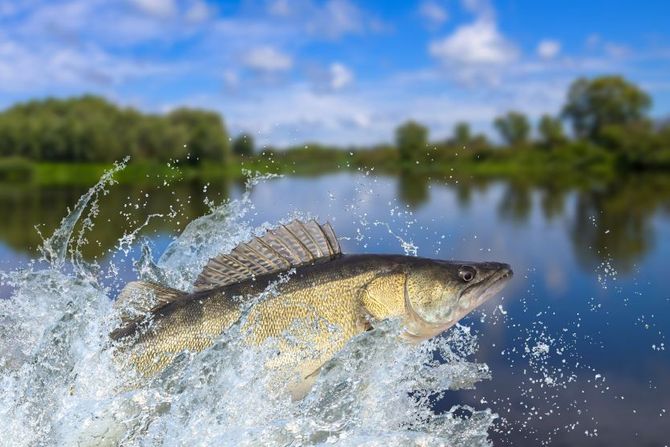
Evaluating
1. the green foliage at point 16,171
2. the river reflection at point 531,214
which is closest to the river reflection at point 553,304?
the river reflection at point 531,214

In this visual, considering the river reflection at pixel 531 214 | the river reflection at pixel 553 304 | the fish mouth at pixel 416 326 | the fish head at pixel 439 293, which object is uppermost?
the fish head at pixel 439 293

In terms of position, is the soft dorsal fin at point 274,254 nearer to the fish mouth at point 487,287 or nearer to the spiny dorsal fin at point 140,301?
the spiny dorsal fin at point 140,301

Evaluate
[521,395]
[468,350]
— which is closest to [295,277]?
[521,395]

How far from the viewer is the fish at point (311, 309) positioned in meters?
4.88

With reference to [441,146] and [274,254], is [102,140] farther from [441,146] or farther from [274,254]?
[274,254]

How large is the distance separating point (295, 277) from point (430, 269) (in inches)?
34.9

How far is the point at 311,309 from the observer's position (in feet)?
16.0

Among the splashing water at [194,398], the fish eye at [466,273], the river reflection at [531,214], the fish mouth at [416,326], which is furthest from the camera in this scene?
the river reflection at [531,214]

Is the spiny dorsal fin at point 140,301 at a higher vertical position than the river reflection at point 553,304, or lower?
higher

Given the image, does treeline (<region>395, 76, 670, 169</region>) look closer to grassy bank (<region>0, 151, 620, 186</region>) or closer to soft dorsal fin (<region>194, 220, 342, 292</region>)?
grassy bank (<region>0, 151, 620, 186</region>)

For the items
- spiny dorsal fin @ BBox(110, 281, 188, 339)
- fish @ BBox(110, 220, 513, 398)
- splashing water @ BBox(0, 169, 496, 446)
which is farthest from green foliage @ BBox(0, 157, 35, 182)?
fish @ BBox(110, 220, 513, 398)

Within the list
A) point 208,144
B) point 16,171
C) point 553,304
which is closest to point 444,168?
point 208,144

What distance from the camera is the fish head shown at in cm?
495

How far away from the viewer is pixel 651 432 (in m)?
6.43
